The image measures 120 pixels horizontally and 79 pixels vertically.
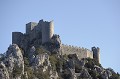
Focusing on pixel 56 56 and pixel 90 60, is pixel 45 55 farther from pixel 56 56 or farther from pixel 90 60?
pixel 90 60

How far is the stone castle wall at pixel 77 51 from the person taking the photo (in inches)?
5778

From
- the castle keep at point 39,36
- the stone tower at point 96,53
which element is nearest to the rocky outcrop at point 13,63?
the castle keep at point 39,36

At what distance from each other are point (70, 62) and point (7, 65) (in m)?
20.4

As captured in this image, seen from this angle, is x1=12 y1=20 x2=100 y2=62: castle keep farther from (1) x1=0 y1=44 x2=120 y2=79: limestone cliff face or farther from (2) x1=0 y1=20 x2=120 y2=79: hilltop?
(1) x1=0 y1=44 x2=120 y2=79: limestone cliff face

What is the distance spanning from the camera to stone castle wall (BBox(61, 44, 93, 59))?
147 m

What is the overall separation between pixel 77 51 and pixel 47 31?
34.2 feet

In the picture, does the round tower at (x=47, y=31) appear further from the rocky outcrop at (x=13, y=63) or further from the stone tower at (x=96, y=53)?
the stone tower at (x=96, y=53)

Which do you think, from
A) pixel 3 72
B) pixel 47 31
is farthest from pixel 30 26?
pixel 3 72

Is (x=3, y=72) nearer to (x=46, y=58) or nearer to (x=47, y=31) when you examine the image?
(x=46, y=58)

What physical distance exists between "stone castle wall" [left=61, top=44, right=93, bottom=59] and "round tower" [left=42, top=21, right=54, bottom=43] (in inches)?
150

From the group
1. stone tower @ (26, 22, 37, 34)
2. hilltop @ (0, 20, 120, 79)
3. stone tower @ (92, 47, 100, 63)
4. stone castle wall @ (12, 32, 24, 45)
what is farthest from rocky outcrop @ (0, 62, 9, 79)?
stone tower @ (92, 47, 100, 63)

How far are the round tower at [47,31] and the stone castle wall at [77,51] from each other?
3815mm

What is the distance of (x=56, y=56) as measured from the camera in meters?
142

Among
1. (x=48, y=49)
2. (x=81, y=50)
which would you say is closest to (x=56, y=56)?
(x=48, y=49)
